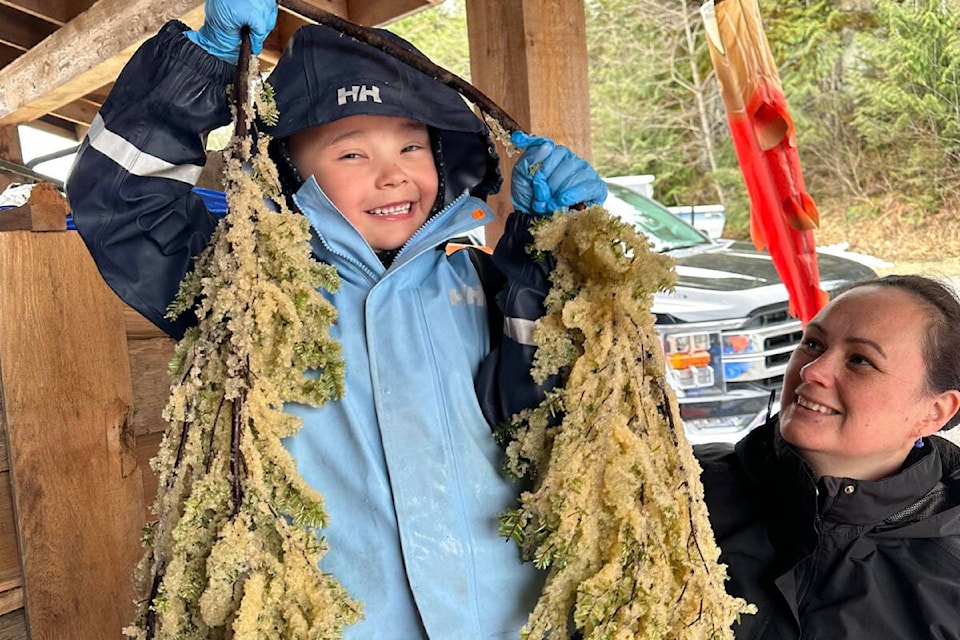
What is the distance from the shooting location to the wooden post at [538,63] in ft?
6.63

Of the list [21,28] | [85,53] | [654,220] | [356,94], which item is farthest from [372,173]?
[21,28]

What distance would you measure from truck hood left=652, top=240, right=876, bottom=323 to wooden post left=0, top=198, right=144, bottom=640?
7.77ft

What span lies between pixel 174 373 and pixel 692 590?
2.70ft

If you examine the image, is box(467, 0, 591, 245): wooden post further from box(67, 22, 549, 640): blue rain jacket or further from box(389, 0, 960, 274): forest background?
box(389, 0, 960, 274): forest background

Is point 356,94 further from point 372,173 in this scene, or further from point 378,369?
point 378,369

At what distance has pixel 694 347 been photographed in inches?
143

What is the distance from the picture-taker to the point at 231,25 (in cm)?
107

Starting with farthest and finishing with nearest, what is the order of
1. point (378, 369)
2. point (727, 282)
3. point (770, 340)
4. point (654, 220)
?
point (654, 220) < point (727, 282) < point (770, 340) < point (378, 369)

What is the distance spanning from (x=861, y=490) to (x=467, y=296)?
0.90 metres

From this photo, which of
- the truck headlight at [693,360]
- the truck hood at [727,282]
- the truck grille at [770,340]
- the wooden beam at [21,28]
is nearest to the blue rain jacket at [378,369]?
the truck hood at [727,282]

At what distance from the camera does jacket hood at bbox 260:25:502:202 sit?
125 centimetres

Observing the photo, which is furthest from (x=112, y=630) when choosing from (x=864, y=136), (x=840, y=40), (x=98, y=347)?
(x=840, y=40)

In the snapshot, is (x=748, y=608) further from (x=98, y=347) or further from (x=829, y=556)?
(x=98, y=347)

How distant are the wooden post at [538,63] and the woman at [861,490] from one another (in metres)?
0.84
